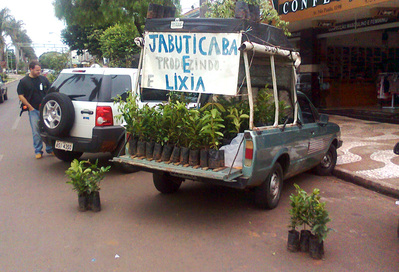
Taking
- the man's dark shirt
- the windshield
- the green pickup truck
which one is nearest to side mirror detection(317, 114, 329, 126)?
the green pickup truck

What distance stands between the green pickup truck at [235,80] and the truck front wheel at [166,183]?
15mm

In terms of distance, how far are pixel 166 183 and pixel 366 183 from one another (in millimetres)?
3389

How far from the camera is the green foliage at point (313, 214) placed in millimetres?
4027

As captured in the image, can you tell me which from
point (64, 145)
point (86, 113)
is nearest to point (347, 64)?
point (86, 113)

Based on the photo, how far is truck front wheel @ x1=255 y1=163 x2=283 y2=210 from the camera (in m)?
5.22

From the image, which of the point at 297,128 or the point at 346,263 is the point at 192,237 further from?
the point at 297,128

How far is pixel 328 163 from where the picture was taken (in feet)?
24.4

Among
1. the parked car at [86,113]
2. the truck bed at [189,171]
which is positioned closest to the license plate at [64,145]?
the parked car at [86,113]

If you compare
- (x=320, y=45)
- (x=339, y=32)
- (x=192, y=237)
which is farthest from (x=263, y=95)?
(x=320, y=45)

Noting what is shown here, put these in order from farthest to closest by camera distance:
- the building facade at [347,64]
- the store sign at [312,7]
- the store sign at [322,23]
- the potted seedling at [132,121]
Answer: the building facade at [347,64], the store sign at [322,23], the store sign at [312,7], the potted seedling at [132,121]

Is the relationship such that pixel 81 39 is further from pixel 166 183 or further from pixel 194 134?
pixel 194 134

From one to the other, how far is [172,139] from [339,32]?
12.1 m

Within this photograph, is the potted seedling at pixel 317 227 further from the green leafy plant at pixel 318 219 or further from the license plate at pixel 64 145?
the license plate at pixel 64 145

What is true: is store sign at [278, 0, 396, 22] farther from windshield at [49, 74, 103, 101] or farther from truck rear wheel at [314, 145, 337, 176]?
windshield at [49, 74, 103, 101]
